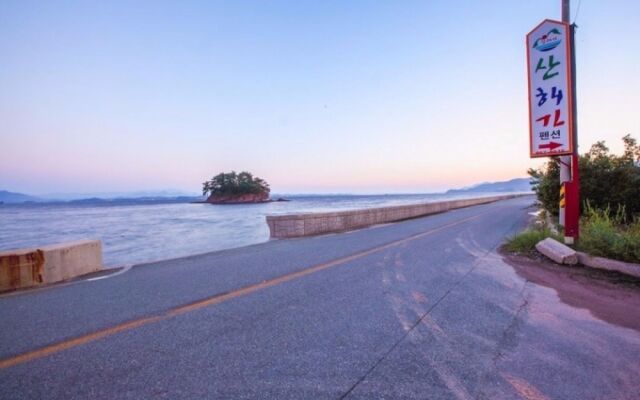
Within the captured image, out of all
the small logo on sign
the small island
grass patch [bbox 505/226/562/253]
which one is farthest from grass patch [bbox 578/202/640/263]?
the small island

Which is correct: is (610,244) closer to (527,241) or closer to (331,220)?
(527,241)

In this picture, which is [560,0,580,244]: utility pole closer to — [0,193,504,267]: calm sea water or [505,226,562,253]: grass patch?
[505,226,562,253]: grass patch

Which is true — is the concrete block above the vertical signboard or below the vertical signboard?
below

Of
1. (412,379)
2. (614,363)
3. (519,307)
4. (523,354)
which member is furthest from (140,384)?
(519,307)

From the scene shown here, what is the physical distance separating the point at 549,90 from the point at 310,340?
352 inches

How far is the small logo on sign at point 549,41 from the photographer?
326 inches

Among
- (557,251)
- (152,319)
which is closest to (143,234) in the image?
(152,319)

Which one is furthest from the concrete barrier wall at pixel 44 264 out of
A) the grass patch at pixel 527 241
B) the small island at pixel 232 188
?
the small island at pixel 232 188

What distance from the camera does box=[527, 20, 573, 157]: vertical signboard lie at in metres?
8.16

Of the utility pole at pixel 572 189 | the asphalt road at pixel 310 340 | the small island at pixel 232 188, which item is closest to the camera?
the asphalt road at pixel 310 340

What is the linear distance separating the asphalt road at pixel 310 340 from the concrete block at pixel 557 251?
200 centimetres

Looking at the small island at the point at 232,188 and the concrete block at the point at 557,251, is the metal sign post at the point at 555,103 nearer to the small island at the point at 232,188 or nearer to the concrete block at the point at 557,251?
the concrete block at the point at 557,251

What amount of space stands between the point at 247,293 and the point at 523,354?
3438 millimetres

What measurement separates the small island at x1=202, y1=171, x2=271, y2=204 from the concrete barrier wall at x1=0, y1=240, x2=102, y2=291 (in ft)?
398
